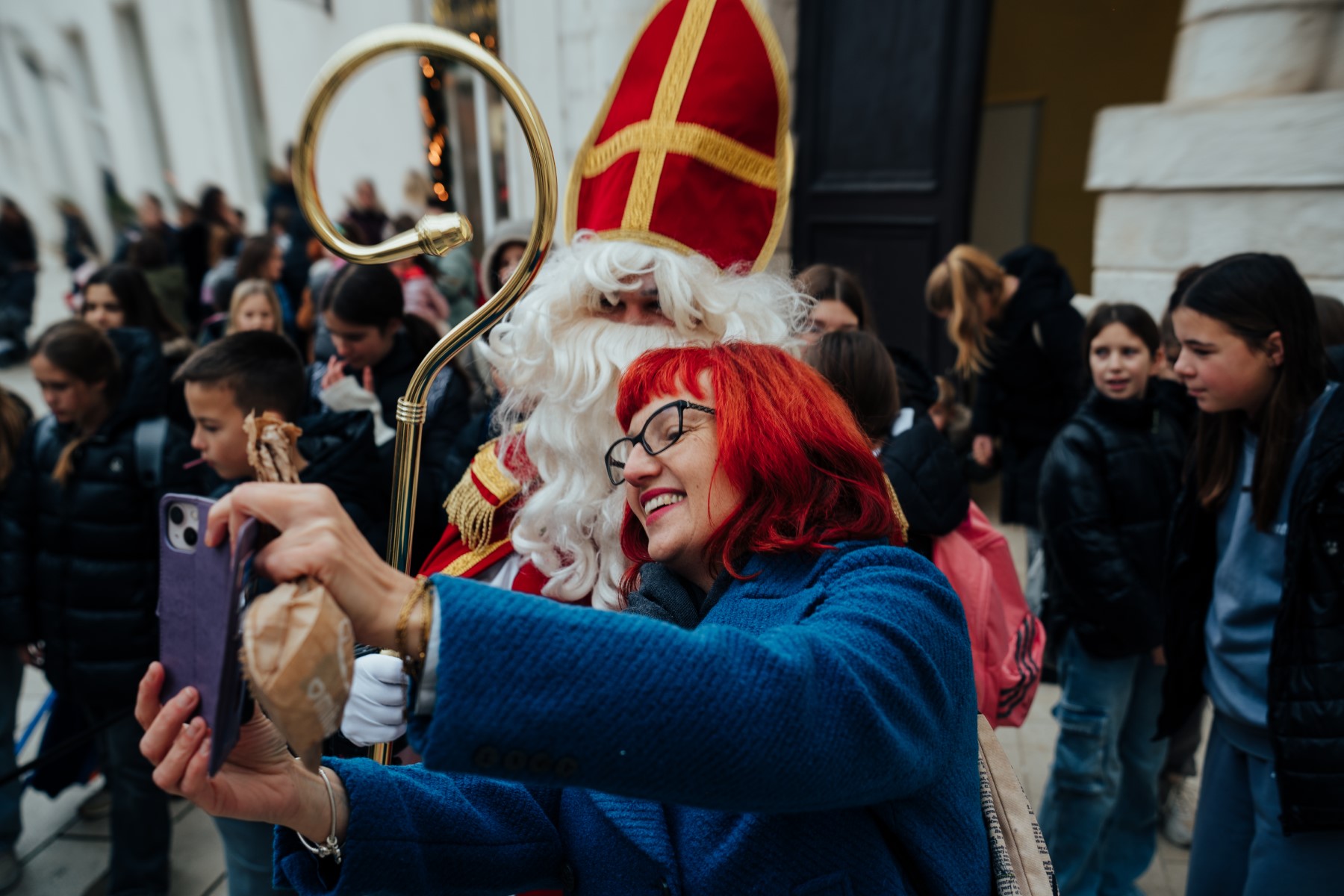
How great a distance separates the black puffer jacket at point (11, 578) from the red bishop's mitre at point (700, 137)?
230 cm

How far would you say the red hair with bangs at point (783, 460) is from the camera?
1.11 metres

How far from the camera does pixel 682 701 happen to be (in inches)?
29.7

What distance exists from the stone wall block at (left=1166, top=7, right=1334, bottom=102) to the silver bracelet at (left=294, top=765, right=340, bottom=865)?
461cm

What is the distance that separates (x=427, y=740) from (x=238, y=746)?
385mm

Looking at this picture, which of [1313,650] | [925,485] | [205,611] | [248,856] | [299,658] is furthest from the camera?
[248,856]

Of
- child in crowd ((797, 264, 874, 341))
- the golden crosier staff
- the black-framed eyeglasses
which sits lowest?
child in crowd ((797, 264, 874, 341))

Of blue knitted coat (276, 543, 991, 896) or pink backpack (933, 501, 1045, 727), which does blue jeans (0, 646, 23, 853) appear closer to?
blue knitted coat (276, 543, 991, 896)

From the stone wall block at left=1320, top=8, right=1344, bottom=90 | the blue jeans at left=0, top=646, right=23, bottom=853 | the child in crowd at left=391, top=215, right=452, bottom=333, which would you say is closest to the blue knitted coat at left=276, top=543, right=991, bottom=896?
the blue jeans at left=0, top=646, right=23, bottom=853

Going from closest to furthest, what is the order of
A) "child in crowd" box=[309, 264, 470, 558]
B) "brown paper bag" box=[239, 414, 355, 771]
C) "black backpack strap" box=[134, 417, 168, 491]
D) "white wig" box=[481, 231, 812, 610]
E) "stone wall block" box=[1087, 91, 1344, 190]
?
"brown paper bag" box=[239, 414, 355, 771] → "white wig" box=[481, 231, 812, 610] → "black backpack strap" box=[134, 417, 168, 491] → "child in crowd" box=[309, 264, 470, 558] → "stone wall block" box=[1087, 91, 1344, 190]

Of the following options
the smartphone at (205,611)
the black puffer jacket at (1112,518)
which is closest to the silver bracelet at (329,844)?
the smartphone at (205,611)

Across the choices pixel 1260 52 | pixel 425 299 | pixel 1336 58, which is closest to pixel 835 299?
pixel 1260 52

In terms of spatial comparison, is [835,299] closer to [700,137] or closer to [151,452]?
[700,137]

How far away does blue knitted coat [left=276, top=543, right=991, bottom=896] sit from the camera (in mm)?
750

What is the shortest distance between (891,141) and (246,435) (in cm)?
445
